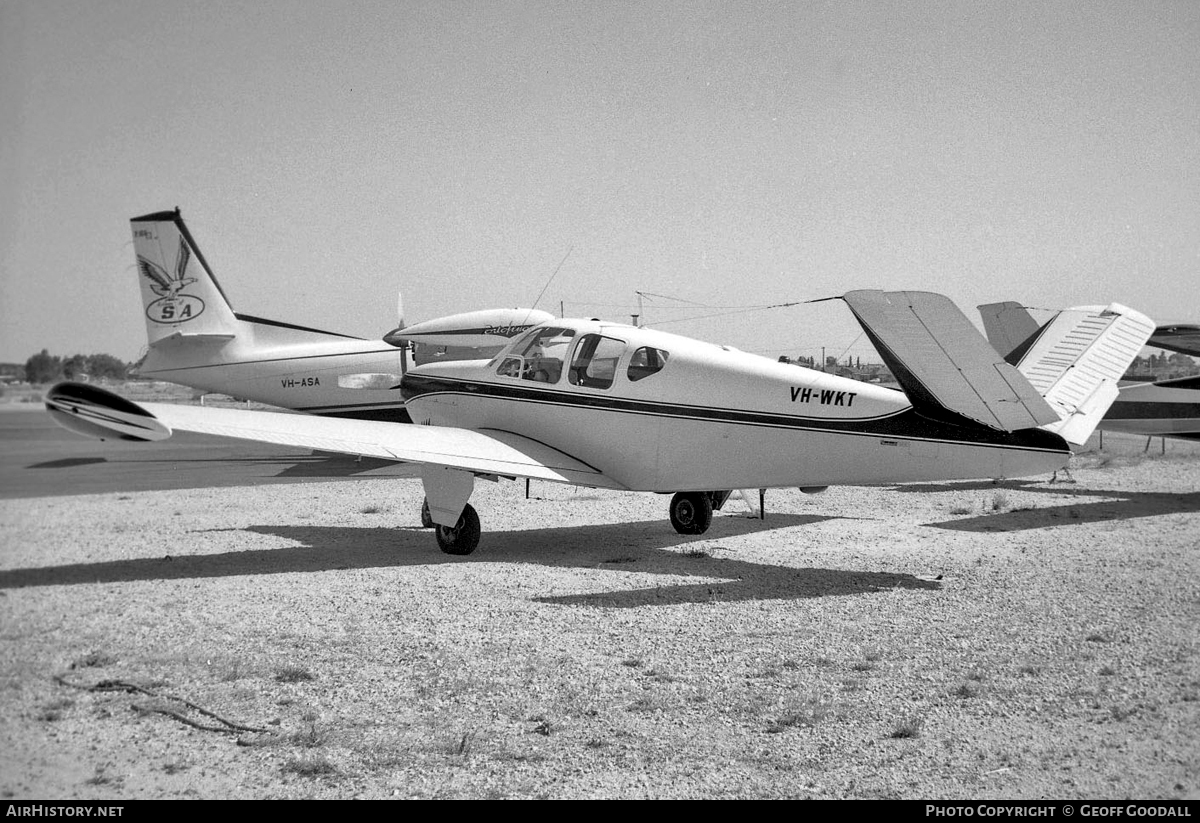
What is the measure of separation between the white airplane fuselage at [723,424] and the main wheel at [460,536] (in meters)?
1.27

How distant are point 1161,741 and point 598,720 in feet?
7.97

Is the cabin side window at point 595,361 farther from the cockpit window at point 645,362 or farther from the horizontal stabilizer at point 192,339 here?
the horizontal stabilizer at point 192,339

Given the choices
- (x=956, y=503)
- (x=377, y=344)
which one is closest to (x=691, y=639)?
(x=956, y=503)

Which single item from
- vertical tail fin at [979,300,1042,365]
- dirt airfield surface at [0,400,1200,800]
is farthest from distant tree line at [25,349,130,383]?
vertical tail fin at [979,300,1042,365]

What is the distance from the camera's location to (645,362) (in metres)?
9.07

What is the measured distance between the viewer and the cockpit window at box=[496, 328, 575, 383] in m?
9.68

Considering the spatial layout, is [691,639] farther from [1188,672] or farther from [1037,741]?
[1188,672]

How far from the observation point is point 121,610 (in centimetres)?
563

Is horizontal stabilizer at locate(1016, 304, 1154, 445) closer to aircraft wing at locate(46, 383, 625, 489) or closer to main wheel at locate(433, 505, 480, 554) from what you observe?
aircraft wing at locate(46, 383, 625, 489)

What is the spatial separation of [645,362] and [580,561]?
2.17 m

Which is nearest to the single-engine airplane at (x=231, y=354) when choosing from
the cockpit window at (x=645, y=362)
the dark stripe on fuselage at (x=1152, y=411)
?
the cockpit window at (x=645, y=362)

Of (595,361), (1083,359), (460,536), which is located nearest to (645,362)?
(595,361)

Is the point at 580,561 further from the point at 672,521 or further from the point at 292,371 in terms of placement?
the point at 292,371

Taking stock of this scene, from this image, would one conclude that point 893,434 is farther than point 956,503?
No
